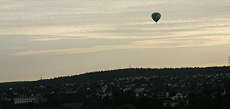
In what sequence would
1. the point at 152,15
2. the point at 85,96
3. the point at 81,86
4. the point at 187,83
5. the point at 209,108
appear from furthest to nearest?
the point at 81,86, the point at 187,83, the point at 85,96, the point at 152,15, the point at 209,108

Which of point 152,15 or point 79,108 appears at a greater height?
point 152,15

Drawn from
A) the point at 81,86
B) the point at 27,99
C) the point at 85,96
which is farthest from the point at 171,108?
the point at 81,86

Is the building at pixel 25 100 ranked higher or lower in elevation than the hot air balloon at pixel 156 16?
lower

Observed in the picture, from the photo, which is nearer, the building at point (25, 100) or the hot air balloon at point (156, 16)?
the hot air balloon at point (156, 16)

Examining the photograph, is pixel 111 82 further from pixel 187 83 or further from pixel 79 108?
pixel 79 108

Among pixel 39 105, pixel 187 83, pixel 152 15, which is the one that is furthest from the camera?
pixel 187 83

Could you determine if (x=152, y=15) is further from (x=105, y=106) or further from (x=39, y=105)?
(x=39, y=105)

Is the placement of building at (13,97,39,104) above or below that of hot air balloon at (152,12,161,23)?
below

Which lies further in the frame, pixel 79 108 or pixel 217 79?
pixel 217 79

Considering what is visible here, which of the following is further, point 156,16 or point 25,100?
point 25,100

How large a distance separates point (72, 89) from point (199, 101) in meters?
74.9

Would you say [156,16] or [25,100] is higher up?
[156,16]

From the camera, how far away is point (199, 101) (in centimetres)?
11156

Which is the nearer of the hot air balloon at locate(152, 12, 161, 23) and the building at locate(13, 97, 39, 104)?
the hot air balloon at locate(152, 12, 161, 23)
